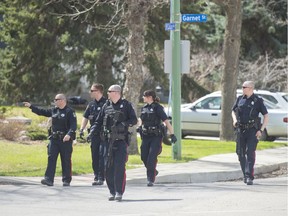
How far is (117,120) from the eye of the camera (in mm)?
11094

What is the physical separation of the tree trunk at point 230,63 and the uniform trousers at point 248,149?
8.91 meters

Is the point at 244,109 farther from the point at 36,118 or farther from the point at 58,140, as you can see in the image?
the point at 36,118

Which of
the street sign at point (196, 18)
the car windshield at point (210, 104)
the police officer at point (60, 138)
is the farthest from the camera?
the car windshield at point (210, 104)

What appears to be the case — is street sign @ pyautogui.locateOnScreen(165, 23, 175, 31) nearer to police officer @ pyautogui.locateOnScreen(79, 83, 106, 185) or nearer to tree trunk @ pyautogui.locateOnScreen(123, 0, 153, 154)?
tree trunk @ pyautogui.locateOnScreen(123, 0, 153, 154)

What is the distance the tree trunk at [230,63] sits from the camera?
22562mm

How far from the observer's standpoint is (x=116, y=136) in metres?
11.0

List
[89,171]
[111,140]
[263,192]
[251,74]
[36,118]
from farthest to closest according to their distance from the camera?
[251,74]
[36,118]
[89,171]
[263,192]
[111,140]

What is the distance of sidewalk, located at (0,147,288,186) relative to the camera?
13719mm

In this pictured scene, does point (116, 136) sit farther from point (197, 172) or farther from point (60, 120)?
point (197, 172)

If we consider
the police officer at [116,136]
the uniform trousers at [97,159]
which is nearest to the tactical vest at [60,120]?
the uniform trousers at [97,159]

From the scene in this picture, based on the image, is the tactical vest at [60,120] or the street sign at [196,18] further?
the street sign at [196,18]

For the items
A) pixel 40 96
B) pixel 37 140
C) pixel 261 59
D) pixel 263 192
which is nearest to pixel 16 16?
pixel 40 96

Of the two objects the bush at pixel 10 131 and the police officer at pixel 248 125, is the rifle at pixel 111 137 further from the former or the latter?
the bush at pixel 10 131

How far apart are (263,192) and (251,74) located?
80.7ft
